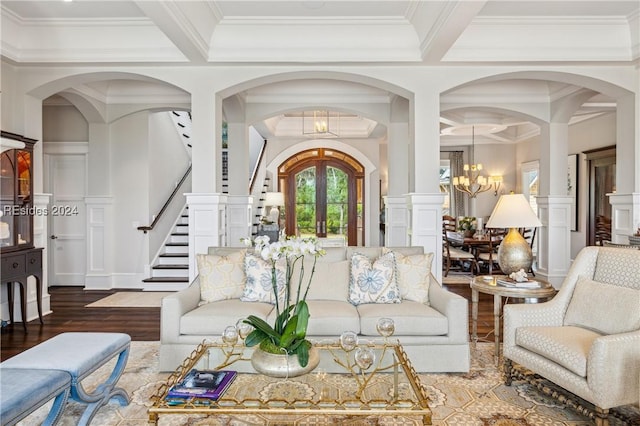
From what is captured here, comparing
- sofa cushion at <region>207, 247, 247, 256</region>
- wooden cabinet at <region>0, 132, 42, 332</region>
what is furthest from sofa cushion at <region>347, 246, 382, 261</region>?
wooden cabinet at <region>0, 132, 42, 332</region>

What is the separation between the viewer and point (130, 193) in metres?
6.56

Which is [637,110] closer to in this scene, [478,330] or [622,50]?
[622,50]

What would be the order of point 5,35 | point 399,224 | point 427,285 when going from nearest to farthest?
point 427,285 < point 5,35 < point 399,224

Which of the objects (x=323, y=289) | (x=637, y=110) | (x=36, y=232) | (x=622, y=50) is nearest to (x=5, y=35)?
(x=36, y=232)

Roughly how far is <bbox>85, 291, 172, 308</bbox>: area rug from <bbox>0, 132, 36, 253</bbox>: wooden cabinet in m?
1.33

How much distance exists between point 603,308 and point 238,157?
17.1 feet

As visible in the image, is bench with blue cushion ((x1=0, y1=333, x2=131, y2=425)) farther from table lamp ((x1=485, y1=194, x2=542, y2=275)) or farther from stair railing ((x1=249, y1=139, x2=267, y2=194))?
stair railing ((x1=249, y1=139, x2=267, y2=194))

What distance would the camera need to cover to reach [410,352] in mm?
3074

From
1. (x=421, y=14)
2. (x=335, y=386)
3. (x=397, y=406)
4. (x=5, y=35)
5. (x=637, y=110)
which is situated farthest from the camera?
(x=637, y=110)

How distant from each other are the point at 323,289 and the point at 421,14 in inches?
111

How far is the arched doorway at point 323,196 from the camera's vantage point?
10.1m

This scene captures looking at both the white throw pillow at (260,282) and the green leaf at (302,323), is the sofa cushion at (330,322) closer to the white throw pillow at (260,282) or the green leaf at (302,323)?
the white throw pillow at (260,282)

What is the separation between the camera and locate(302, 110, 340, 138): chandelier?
8.98m

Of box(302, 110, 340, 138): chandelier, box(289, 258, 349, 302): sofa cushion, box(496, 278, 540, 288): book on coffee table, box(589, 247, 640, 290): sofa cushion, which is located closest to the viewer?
box(589, 247, 640, 290): sofa cushion
